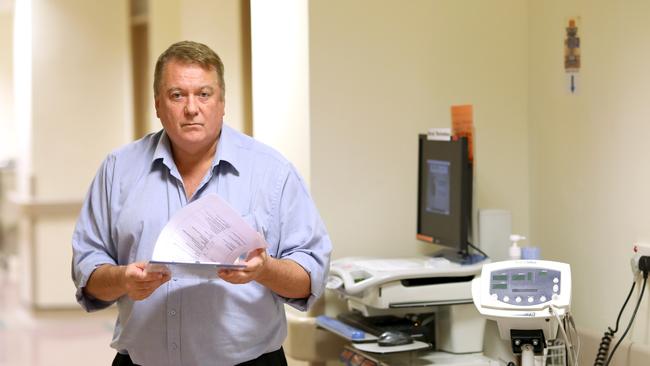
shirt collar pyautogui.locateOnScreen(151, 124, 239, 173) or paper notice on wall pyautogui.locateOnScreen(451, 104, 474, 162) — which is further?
paper notice on wall pyautogui.locateOnScreen(451, 104, 474, 162)

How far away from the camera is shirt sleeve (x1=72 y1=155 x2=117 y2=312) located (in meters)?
2.26


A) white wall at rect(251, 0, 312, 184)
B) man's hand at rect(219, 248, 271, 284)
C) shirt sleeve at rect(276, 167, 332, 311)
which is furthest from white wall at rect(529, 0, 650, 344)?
man's hand at rect(219, 248, 271, 284)

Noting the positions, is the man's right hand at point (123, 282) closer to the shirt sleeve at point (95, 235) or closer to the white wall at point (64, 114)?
the shirt sleeve at point (95, 235)

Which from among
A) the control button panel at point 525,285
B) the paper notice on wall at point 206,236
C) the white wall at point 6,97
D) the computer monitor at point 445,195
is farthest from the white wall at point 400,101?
the white wall at point 6,97

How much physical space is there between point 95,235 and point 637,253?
6.18 ft

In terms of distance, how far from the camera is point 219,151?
227 cm

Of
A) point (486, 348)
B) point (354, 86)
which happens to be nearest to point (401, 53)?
point (354, 86)

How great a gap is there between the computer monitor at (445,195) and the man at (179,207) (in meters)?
1.24

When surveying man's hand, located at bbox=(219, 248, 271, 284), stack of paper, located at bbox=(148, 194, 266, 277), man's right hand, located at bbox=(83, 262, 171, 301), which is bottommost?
man's right hand, located at bbox=(83, 262, 171, 301)

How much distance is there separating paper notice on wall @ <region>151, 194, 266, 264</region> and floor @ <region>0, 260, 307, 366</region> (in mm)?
4190

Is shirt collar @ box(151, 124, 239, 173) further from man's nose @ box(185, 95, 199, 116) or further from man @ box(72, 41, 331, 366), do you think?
man's nose @ box(185, 95, 199, 116)

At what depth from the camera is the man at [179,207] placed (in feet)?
7.28

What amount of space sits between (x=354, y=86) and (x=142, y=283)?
1997 millimetres

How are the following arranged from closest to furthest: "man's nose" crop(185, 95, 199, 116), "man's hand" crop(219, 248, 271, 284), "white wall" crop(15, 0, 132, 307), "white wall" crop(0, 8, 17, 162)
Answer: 1. "man's hand" crop(219, 248, 271, 284)
2. "man's nose" crop(185, 95, 199, 116)
3. "white wall" crop(15, 0, 132, 307)
4. "white wall" crop(0, 8, 17, 162)
